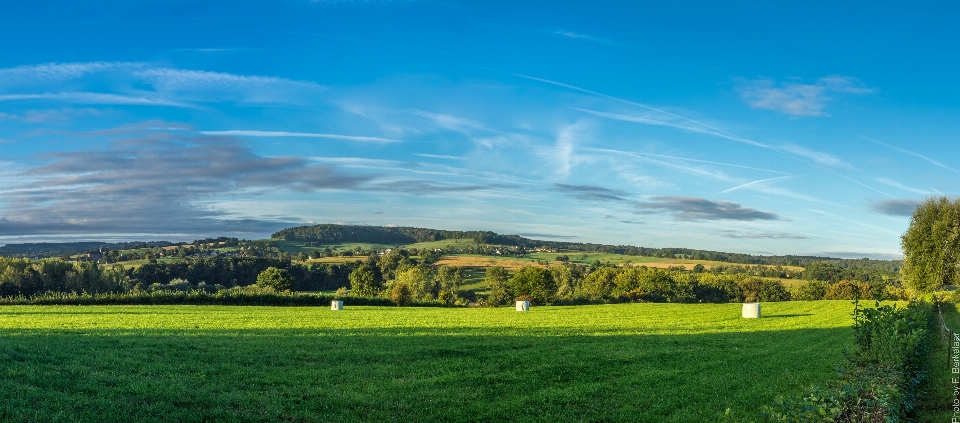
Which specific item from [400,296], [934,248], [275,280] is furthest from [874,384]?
[275,280]

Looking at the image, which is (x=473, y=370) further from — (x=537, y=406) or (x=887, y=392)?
(x=887, y=392)

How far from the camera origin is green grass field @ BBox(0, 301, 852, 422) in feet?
41.8

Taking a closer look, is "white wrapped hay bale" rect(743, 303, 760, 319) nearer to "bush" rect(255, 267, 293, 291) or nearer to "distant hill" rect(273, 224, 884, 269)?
"bush" rect(255, 267, 293, 291)

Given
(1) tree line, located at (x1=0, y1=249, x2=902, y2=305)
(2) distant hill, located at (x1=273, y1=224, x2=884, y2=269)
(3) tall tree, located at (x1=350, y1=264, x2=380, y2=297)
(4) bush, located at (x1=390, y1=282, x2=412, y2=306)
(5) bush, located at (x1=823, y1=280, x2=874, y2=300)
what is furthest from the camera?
(2) distant hill, located at (x1=273, y1=224, x2=884, y2=269)

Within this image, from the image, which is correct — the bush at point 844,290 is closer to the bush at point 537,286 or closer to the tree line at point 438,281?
the tree line at point 438,281

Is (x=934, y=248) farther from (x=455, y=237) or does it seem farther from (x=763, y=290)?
(x=455, y=237)

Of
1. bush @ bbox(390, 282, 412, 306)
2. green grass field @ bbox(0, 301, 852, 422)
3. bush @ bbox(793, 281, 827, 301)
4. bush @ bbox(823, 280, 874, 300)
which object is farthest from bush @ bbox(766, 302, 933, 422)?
bush @ bbox(793, 281, 827, 301)

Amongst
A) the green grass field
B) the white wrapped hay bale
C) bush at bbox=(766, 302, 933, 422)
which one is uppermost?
bush at bbox=(766, 302, 933, 422)

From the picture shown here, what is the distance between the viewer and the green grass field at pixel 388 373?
41.8ft

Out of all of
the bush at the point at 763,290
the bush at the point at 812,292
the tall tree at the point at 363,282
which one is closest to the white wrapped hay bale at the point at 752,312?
the bush at the point at 812,292

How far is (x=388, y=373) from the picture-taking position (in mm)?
17625

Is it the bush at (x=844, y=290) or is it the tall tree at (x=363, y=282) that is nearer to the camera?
the bush at (x=844, y=290)

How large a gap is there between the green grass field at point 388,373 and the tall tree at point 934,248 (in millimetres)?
42982

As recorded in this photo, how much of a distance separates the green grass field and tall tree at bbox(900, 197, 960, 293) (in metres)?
43.0
